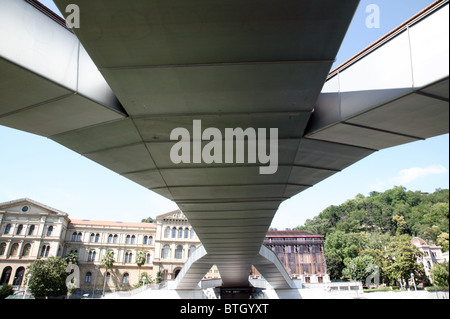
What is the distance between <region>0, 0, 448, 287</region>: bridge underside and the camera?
2998 millimetres

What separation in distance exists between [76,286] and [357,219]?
11811 centimetres

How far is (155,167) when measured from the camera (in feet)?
22.0

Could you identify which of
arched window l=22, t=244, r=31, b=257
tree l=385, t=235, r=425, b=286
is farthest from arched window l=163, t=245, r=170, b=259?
tree l=385, t=235, r=425, b=286

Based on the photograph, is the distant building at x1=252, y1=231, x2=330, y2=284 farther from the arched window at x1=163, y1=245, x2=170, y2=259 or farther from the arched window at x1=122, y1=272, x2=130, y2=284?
the arched window at x1=122, y1=272, x2=130, y2=284

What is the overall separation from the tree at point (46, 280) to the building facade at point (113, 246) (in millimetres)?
15279

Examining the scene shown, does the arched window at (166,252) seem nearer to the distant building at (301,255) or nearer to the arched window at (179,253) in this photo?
the arched window at (179,253)

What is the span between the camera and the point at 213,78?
12.5ft

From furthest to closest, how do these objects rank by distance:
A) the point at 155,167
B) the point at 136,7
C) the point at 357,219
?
the point at 357,219 < the point at 155,167 < the point at 136,7

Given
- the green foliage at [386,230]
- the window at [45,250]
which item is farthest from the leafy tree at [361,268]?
the window at [45,250]

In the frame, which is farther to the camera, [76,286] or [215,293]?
[76,286]

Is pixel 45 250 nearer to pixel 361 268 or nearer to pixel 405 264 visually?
pixel 361 268
